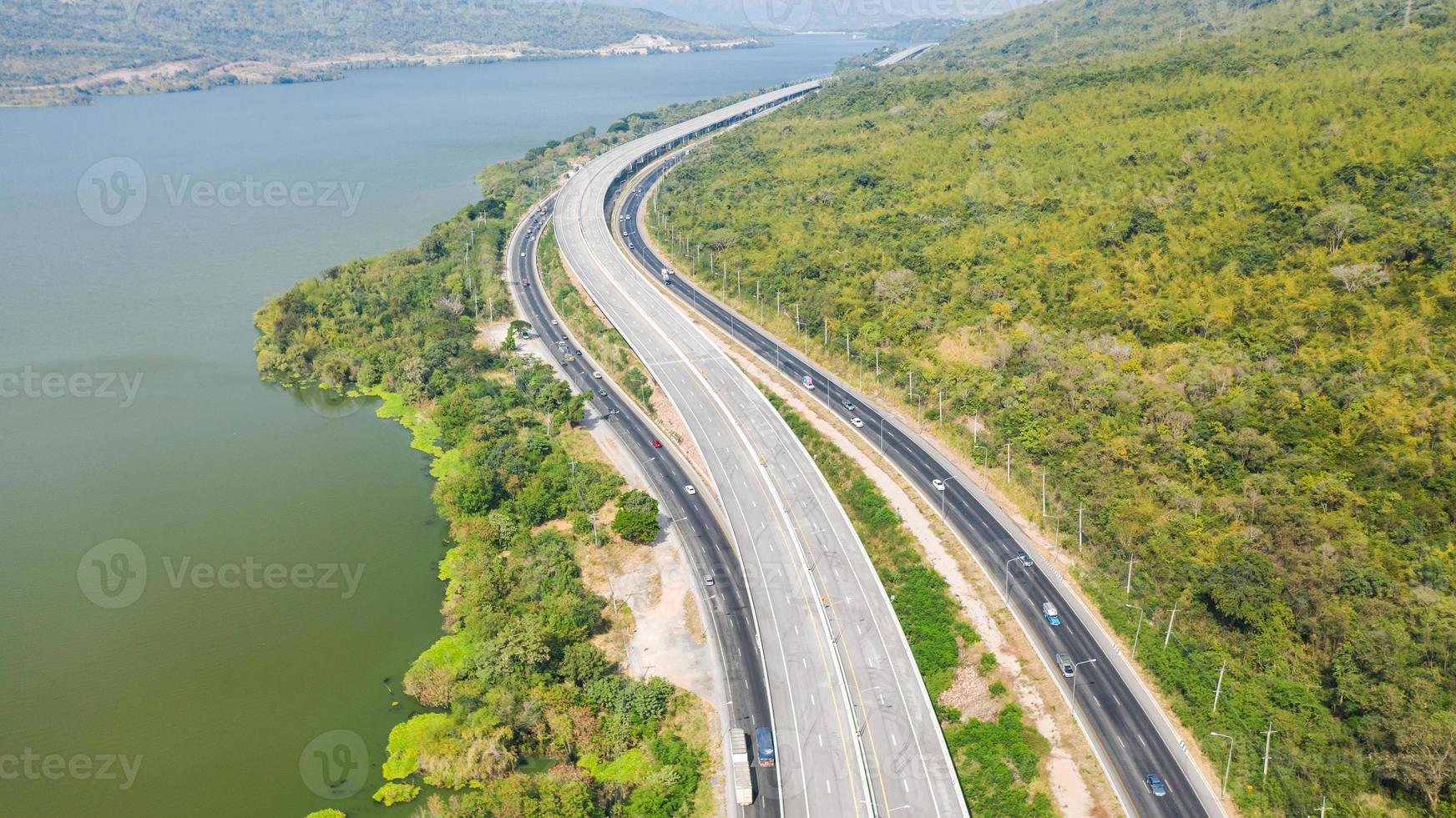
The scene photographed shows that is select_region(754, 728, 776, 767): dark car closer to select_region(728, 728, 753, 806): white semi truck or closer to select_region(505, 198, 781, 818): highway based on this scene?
select_region(505, 198, 781, 818): highway

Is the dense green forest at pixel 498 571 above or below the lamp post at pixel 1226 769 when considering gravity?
above

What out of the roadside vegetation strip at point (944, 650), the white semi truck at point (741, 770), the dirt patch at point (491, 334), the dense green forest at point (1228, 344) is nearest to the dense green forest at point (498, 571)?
the dirt patch at point (491, 334)

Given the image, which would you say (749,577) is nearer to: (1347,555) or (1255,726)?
(1255,726)

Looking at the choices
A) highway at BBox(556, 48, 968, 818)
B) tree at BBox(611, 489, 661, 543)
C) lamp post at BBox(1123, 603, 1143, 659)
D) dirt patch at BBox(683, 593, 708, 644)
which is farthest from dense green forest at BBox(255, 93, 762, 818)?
lamp post at BBox(1123, 603, 1143, 659)

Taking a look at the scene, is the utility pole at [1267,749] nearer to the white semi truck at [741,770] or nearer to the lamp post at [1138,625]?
the lamp post at [1138,625]

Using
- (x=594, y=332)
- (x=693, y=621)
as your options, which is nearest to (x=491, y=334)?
(x=594, y=332)

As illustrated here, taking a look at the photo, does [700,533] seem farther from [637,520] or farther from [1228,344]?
[1228,344]

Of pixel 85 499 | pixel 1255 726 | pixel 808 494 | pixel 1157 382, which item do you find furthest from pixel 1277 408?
pixel 85 499
